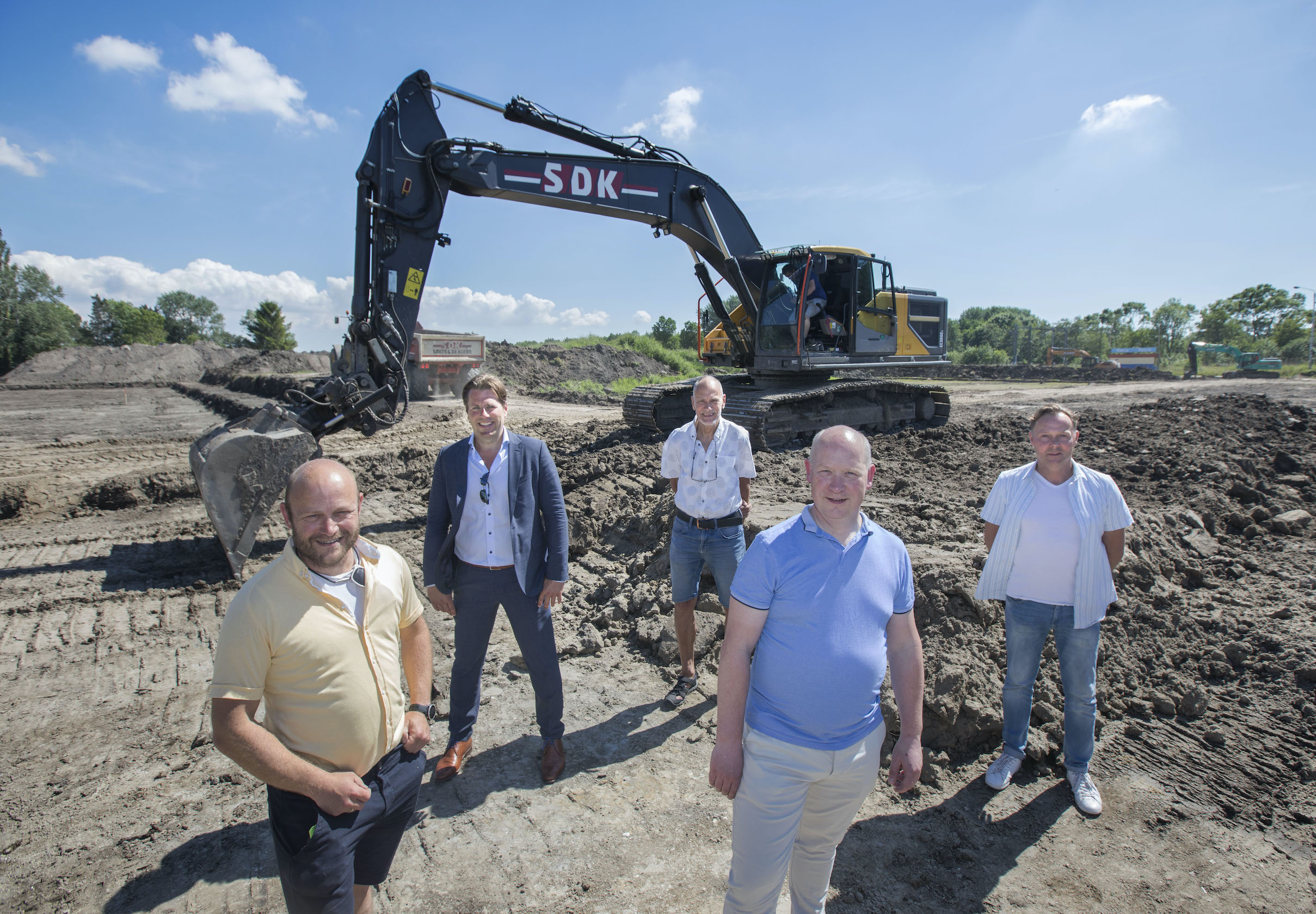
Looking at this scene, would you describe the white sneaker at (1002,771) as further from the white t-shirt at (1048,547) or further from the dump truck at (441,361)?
the dump truck at (441,361)

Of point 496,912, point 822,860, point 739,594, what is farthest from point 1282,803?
point 496,912

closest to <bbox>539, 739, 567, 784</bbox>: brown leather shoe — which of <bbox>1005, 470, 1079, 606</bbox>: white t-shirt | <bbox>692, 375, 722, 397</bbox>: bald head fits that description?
<bbox>692, 375, 722, 397</bbox>: bald head

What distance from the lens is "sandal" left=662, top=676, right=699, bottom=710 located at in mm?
4125

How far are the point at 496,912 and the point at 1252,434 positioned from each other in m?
12.7

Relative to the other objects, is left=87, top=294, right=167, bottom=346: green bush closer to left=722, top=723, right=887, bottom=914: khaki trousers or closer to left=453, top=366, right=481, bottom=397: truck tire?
left=453, top=366, right=481, bottom=397: truck tire

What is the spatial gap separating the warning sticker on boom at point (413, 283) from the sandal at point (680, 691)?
17.5ft

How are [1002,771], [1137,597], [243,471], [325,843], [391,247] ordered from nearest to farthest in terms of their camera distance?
[325,843]
[1002,771]
[1137,597]
[243,471]
[391,247]

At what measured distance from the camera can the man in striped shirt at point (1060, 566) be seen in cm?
309

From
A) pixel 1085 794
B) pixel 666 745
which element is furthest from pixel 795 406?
pixel 1085 794

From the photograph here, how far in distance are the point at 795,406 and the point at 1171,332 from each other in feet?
239

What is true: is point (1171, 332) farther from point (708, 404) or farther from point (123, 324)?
point (123, 324)

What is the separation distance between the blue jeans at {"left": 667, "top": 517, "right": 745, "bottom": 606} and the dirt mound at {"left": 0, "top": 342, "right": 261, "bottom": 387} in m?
37.8

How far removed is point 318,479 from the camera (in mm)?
1918

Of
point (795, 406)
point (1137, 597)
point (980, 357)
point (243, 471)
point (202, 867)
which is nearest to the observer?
point (202, 867)
